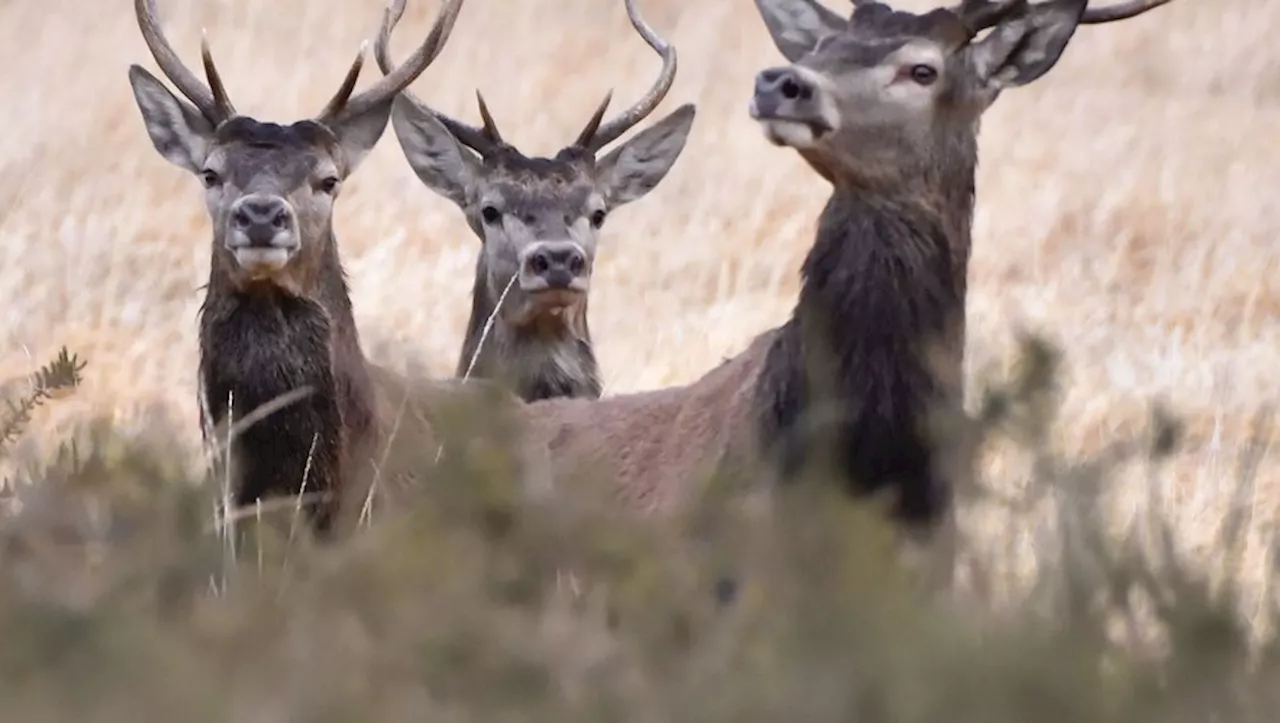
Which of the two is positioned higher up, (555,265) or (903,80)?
(903,80)

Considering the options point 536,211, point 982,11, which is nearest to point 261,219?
point 982,11

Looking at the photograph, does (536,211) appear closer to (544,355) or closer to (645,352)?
(544,355)

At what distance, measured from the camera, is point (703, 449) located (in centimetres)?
666

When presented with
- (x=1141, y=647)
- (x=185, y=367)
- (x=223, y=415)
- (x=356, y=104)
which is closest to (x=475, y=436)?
(x=1141, y=647)

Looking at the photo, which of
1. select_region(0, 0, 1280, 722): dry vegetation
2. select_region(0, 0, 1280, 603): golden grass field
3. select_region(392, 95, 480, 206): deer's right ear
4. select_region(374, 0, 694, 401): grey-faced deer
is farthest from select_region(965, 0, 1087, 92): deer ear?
select_region(392, 95, 480, 206): deer's right ear

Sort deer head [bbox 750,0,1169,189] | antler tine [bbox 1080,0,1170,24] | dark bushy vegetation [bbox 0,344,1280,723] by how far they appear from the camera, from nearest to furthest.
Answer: dark bushy vegetation [bbox 0,344,1280,723], deer head [bbox 750,0,1169,189], antler tine [bbox 1080,0,1170,24]

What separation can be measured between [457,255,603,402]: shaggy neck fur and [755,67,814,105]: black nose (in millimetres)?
3067

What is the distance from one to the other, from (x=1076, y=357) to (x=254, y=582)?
8.41 m

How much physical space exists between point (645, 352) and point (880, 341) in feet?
20.0

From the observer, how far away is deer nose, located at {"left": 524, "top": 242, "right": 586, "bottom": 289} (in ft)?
30.5

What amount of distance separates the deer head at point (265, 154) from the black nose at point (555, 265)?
127cm

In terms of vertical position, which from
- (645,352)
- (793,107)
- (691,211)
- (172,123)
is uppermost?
(691,211)

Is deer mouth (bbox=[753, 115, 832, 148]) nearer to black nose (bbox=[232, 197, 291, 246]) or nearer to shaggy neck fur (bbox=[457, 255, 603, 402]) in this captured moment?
black nose (bbox=[232, 197, 291, 246])

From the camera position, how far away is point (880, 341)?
638cm
